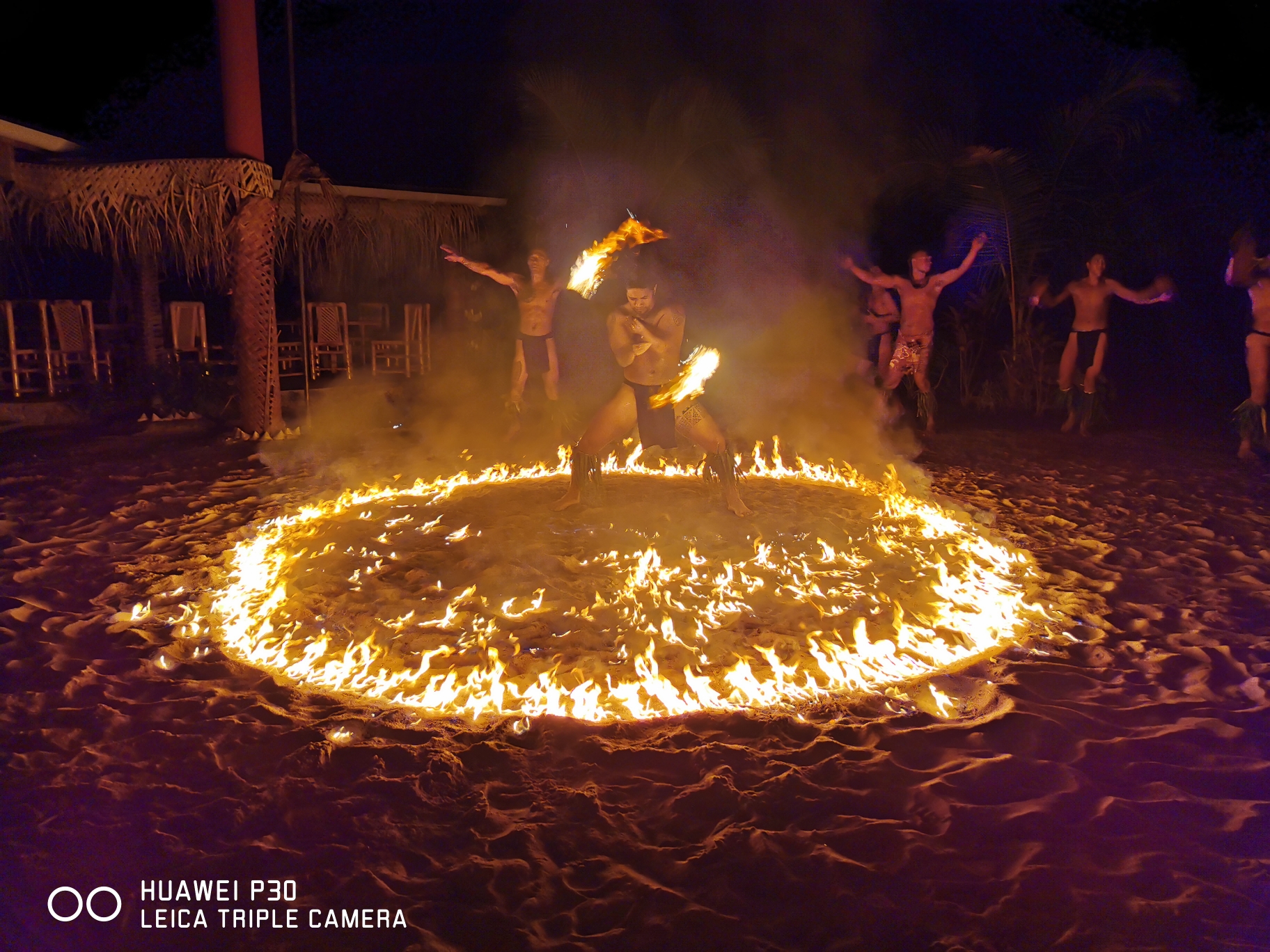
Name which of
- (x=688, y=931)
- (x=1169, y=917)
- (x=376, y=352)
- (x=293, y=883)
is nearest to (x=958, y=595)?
(x=1169, y=917)

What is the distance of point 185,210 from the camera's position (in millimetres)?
9664

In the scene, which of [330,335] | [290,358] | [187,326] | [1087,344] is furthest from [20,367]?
[1087,344]

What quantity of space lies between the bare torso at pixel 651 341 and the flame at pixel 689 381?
8 cm

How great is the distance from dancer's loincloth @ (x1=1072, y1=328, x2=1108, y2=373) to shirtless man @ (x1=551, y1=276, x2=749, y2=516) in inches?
231

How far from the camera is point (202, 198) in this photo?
9.47 meters

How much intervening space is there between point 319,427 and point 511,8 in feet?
41.7

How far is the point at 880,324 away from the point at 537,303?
4.60 m

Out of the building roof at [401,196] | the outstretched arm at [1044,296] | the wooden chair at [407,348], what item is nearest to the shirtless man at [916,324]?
the outstretched arm at [1044,296]

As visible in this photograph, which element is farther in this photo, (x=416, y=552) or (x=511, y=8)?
(x=511, y=8)

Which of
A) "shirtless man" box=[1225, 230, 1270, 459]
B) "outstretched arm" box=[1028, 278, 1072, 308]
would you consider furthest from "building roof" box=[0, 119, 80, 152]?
"shirtless man" box=[1225, 230, 1270, 459]

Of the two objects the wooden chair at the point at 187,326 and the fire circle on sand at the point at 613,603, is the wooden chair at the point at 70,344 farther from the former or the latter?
the fire circle on sand at the point at 613,603

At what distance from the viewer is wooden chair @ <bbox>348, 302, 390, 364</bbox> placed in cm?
1351

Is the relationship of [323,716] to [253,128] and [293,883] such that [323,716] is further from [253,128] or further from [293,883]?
[253,128]

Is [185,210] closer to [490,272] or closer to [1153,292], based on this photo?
[490,272]
